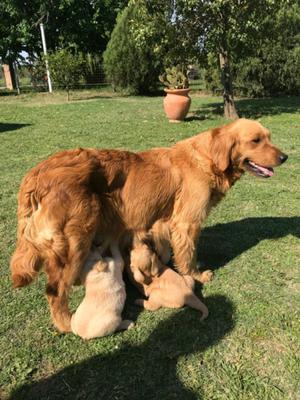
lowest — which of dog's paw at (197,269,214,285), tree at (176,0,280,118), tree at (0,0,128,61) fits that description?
dog's paw at (197,269,214,285)

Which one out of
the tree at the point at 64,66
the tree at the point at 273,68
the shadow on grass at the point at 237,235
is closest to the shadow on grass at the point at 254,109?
the tree at the point at 273,68

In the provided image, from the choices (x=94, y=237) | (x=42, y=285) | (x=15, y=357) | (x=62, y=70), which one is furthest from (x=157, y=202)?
(x=62, y=70)

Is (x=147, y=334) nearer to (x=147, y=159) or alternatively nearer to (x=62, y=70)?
(x=147, y=159)

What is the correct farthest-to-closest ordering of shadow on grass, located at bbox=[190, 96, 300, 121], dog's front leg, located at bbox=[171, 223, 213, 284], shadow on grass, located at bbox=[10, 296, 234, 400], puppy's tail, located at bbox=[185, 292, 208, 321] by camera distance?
1. shadow on grass, located at bbox=[190, 96, 300, 121]
2. dog's front leg, located at bbox=[171, 223, 213, 284]
3. puppy's tail, located at bbox=[185, 292, 208, 321]
4. shadow on grass, located at bbox=[10, 296, 234, 400]

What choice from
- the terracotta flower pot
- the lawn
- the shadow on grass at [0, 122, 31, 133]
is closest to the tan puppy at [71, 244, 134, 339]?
the lawn

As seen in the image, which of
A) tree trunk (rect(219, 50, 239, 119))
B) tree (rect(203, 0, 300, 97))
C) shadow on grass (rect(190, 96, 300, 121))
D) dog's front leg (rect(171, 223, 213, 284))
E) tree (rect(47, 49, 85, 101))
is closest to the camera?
dog's front leg (rect(171, 223, 213, 284))

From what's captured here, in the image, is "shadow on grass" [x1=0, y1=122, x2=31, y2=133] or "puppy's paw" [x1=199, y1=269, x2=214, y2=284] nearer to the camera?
"puppy's paw" [x1=199, y1=269, x2=214, y2=284]

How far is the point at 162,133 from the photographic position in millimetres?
10961

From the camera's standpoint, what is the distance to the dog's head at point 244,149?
3.79 metres

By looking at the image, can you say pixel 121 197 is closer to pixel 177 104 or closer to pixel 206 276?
pixel 206 276

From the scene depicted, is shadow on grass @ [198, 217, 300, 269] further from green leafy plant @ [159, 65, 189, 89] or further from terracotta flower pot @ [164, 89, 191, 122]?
green leafy plant @ [159, 65, 189, 89]

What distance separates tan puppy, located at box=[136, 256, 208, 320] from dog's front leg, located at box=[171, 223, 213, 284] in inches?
11.2

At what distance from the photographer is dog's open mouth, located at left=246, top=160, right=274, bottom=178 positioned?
393cm

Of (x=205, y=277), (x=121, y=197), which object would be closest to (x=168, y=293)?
(x=205, y=277)
